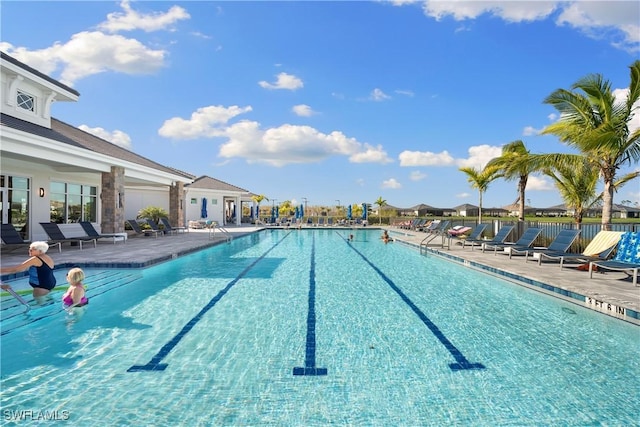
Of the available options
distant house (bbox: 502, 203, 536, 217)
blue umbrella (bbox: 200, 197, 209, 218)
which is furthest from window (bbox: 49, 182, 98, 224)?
distant house (bbox: 502, 203, 536, 217)

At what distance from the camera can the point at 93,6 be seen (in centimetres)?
1237

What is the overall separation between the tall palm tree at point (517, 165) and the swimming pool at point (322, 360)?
9441 millimetres

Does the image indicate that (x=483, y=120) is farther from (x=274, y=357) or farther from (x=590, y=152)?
(x=274, y=357)

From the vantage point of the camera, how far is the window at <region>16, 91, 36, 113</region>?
39.3 feet

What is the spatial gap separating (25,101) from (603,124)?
17.3 m

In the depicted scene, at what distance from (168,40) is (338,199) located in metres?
27.5

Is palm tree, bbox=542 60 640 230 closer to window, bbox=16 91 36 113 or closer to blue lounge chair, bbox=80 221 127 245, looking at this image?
blue lounge chair, bbox=80 221 127 245

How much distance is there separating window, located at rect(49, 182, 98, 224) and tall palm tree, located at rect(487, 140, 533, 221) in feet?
59.5

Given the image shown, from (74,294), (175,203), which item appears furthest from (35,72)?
(74,294)

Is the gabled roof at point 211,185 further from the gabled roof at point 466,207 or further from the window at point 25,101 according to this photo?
the gabled roof at point 466,207

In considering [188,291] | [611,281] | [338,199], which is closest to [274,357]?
[188,291]

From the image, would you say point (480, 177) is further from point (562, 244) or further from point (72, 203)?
point (72, 203)

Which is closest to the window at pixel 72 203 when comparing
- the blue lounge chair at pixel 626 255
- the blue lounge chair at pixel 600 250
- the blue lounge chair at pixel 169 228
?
the blue lounge chair at pixel 169 228

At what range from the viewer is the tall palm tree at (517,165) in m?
14.9
